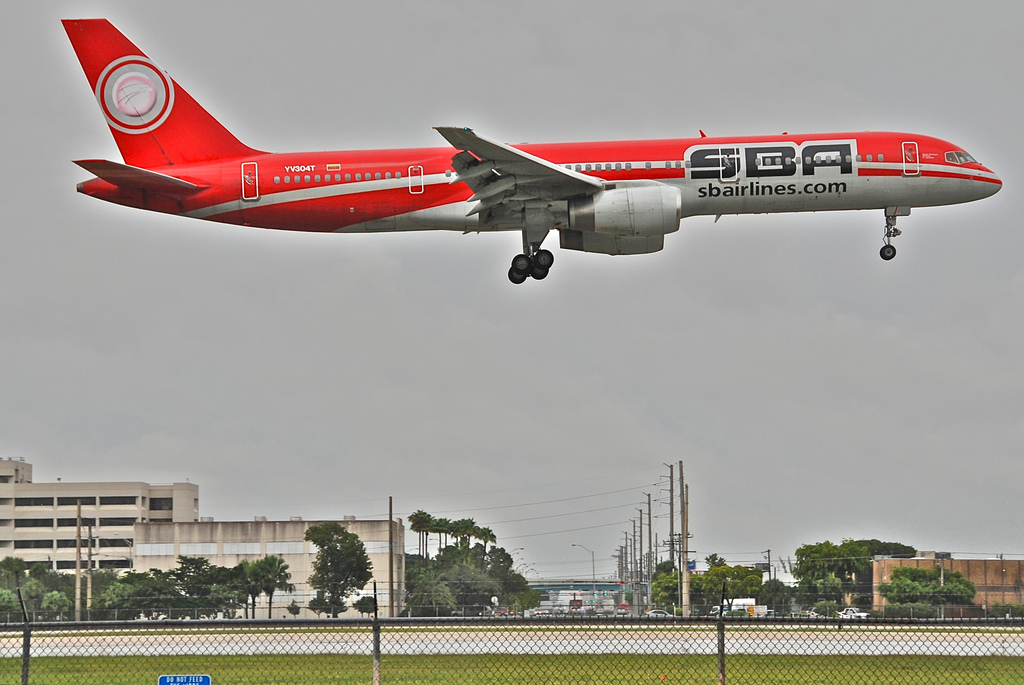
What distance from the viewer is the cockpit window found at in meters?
36.8

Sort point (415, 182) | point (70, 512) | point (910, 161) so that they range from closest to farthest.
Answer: point (415, 182) → point (910, 161) → point (70, 512)

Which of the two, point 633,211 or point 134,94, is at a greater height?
point 134,94

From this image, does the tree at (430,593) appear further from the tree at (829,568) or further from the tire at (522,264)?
the tire at (522,264)

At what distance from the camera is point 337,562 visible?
66.6 m

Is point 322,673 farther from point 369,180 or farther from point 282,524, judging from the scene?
point 282,524

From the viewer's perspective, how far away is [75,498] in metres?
161

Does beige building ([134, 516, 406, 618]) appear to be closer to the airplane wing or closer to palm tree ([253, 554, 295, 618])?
palm tree ([253, 554, 295, 618])

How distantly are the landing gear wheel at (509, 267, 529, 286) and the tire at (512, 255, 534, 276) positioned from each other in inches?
1.7

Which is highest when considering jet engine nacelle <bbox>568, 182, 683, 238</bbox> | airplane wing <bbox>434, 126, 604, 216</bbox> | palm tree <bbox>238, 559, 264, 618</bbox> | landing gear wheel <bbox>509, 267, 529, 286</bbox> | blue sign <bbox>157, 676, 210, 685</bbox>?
airplane wing <bbox>434, 126, 604, 216</bbox>

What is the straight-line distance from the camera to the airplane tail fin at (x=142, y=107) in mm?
38375

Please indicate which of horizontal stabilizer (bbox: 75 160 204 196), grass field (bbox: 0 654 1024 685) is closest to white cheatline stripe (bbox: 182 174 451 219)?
horizontal stabilizer (bbox: 75 160 204 196)

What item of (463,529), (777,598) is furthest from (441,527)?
(777,598)

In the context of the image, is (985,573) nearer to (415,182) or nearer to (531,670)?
(415,182)

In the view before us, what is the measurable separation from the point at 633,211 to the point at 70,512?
5626 inches
